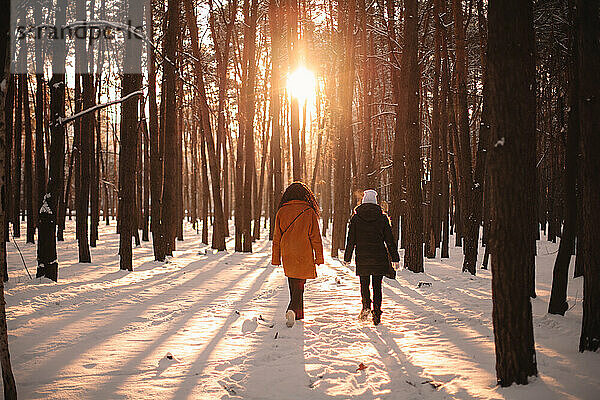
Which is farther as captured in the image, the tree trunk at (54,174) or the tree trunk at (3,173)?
the tree trunk at (54,174)

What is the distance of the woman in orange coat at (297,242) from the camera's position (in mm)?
6305

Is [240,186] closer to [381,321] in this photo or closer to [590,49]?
[381,321]

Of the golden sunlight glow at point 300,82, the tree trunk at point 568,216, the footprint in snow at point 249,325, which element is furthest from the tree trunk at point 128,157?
the tree trunk at point 568,216

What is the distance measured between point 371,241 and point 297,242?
104cm

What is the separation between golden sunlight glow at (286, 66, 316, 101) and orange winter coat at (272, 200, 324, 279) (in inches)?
534

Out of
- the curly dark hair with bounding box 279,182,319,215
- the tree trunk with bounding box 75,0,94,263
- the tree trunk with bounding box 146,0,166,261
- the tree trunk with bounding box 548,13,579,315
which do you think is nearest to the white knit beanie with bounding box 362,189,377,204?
the curly dark hair with bounding box 279,182,319,215

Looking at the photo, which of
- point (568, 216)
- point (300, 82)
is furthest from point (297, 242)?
point (300, 82)

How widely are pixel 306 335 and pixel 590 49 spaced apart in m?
4.49

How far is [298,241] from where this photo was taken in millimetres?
6363

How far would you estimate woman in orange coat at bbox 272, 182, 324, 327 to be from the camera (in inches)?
248

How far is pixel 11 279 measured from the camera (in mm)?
9727

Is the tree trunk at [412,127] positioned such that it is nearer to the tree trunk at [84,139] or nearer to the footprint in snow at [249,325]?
the footprint in snow at [249,325]

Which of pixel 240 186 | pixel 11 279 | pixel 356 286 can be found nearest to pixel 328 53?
pixel 240 186

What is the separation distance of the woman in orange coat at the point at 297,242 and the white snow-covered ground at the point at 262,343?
526 millimetres
